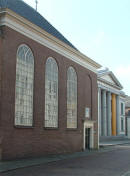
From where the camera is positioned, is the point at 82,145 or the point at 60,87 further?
the point at 82,145

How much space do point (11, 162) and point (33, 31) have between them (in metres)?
9.47

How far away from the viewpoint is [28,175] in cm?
1270

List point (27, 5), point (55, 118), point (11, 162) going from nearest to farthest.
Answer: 1. point (11, 162)
2. point (55, 118)
3. point (27, 5)

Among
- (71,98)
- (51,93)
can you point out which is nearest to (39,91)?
(51,93)

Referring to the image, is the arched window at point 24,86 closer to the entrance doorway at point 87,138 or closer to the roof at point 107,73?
the entrance doorway at point 87,138

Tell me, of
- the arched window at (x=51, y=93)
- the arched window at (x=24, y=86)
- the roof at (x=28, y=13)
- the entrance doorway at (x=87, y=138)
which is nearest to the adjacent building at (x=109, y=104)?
the entrance doorway at (x=87, y=138)

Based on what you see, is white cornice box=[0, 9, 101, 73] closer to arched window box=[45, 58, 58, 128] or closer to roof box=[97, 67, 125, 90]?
arched window box=[45, 58, 58, 128]

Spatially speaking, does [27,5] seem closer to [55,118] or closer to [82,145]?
[55,118]

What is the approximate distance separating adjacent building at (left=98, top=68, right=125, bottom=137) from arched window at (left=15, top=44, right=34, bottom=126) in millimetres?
32466

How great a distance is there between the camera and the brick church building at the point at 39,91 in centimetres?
1759

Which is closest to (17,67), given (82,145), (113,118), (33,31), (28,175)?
(33,31)

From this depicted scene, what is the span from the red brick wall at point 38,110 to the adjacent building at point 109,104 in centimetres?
2513

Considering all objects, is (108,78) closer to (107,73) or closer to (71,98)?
(107,73)

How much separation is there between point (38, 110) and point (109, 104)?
39.3m
